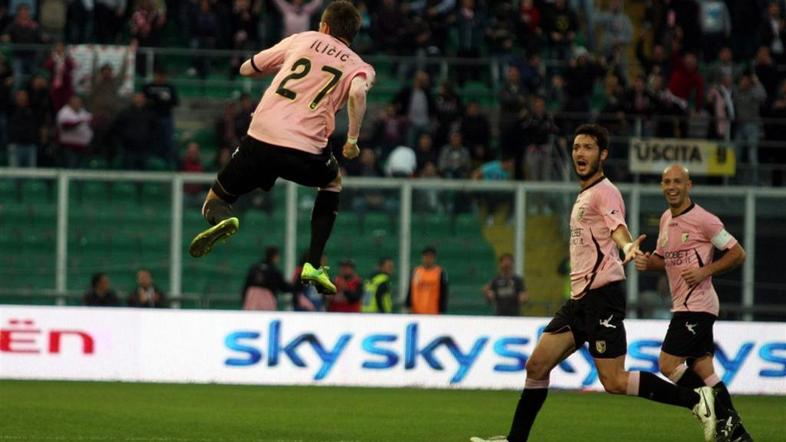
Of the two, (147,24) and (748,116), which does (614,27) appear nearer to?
(748,116)

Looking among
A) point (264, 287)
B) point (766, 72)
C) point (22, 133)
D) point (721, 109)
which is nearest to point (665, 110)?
point (721, 109)

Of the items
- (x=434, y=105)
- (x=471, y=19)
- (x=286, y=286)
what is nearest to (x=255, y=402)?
(x=286, y=286)

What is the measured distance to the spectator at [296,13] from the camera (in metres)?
24.6

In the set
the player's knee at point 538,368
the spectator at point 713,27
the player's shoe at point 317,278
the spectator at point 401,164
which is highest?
the spectator at point 713,27

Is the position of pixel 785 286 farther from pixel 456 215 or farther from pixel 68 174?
pixel 68 174

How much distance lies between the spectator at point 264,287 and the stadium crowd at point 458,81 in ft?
8.63

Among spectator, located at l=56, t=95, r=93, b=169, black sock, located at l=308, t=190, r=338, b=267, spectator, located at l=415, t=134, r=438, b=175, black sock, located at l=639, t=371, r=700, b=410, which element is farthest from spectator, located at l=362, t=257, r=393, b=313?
black sock, located at l=639, t=371, r=700, b=410

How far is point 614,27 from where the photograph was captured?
26.6 m

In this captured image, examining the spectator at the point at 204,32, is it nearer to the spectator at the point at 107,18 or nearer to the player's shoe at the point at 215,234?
the spectator at the point at 107,18

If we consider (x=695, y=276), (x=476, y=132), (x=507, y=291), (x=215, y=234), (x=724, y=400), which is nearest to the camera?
(x=215, y=234)

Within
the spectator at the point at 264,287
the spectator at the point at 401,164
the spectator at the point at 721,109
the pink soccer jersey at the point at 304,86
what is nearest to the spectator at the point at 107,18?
the spectator at the point at 401,164

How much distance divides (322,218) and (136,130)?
39.0ft

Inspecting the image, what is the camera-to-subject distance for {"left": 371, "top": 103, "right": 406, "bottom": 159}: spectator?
939 inches

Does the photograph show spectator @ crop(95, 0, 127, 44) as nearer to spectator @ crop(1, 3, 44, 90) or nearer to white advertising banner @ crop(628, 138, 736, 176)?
spectator @ crop(1, 3, 44, 90)
